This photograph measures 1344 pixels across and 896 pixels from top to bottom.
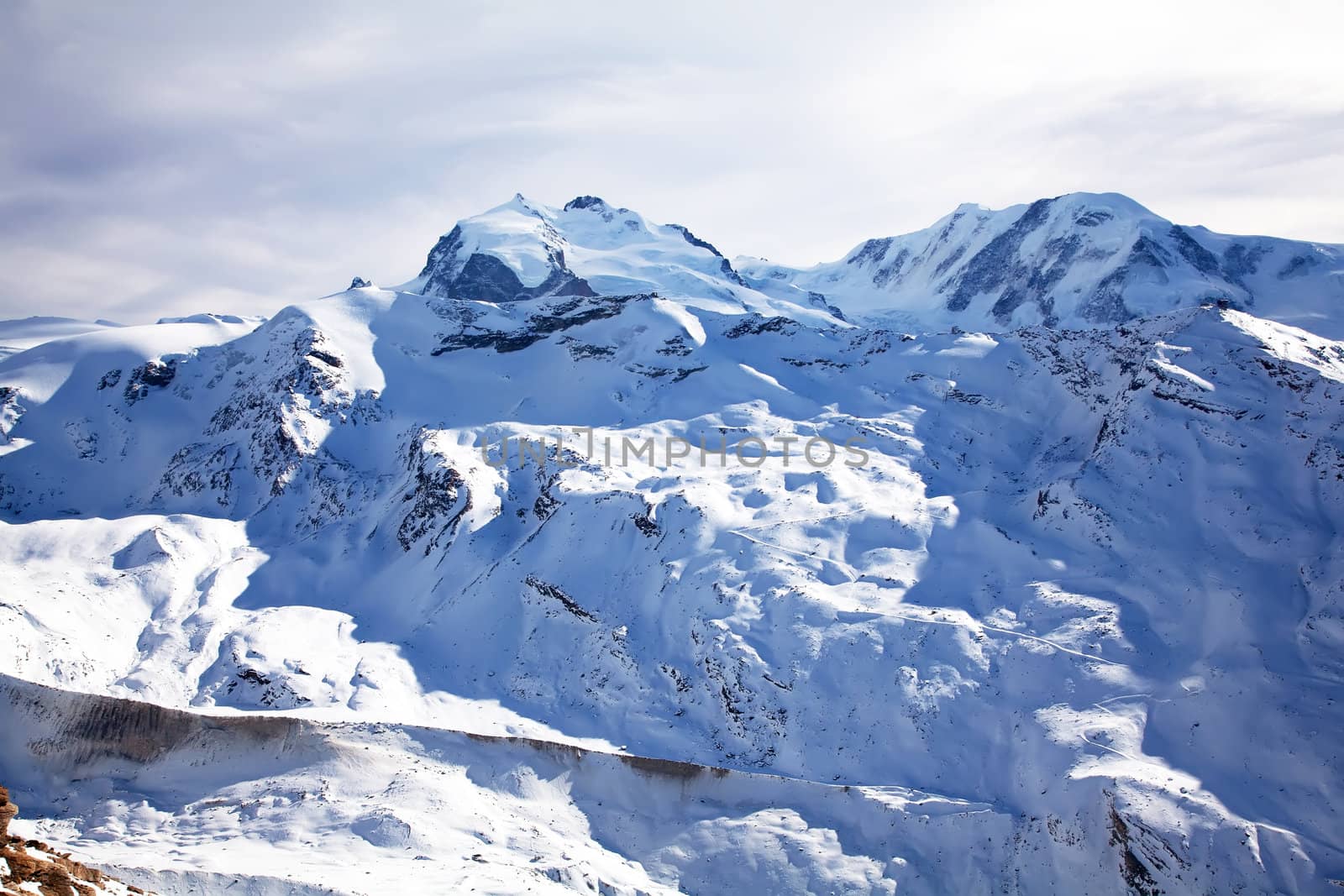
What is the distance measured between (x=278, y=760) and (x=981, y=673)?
30.9m

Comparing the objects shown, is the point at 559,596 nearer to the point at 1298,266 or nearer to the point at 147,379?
the point at 147,379

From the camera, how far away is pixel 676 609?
45.5 metres

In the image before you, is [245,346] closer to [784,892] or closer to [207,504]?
[207,504]

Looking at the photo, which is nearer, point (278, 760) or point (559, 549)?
point (278, 760)

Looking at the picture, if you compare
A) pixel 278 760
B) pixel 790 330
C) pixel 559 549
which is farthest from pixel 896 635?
pixel 790 330

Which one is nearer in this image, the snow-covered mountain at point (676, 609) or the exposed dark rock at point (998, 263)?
the snow-covered mountain at point (676, 609)

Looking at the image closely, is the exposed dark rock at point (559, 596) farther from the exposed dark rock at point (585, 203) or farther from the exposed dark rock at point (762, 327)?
the exposed dark rock at point (585, 203)

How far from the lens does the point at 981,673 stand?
131 feet

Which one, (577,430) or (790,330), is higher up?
(790,330)

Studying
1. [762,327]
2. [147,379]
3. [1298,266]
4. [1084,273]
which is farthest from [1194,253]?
[147,379]

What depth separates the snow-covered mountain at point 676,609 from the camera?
33.9m

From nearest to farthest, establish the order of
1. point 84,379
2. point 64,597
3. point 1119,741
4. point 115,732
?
point 1119,741, point 115,732, point 64,597, point 84,379

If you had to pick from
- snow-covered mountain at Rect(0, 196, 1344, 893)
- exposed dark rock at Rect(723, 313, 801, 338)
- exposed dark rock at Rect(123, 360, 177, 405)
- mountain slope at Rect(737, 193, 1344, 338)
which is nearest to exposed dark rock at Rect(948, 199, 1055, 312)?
mountain slope at Rect(737, 193, 1344, 338)

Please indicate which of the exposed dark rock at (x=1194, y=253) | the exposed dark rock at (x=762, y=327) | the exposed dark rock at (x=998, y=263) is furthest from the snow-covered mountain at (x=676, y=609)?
the exposed dark rock at (x=998, y=263)
